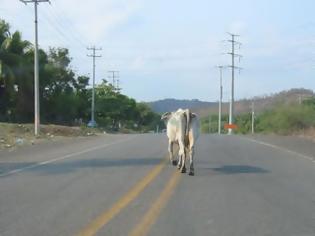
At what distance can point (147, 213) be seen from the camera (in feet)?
33.5

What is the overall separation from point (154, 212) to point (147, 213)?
135 millimetres

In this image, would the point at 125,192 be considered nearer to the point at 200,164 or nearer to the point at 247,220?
the point at 247,220

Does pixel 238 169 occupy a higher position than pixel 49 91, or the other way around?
pixel 49 91

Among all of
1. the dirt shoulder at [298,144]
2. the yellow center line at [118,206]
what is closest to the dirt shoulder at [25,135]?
the dirt shoulder at [298,144]

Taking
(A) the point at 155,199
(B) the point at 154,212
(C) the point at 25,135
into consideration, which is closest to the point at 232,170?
(A) the point at 155,199

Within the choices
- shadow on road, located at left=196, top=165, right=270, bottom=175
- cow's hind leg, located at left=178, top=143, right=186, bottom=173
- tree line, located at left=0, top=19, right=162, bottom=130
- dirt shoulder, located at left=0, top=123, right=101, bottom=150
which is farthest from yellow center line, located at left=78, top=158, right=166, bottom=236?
tree line, located at left=0, top=19, right=162, bottom=130

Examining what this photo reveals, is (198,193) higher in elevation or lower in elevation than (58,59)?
lower

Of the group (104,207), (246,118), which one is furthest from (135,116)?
(104,207)

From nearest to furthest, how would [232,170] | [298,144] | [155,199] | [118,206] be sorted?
[118,206] → [155,199] → [232,170] → [298,144]

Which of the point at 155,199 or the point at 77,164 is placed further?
the point at 77,164

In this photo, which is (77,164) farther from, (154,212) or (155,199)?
(154,212)

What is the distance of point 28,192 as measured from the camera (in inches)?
505

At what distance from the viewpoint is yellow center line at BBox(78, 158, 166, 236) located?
A: 891cm

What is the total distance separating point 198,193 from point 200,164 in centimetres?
649
